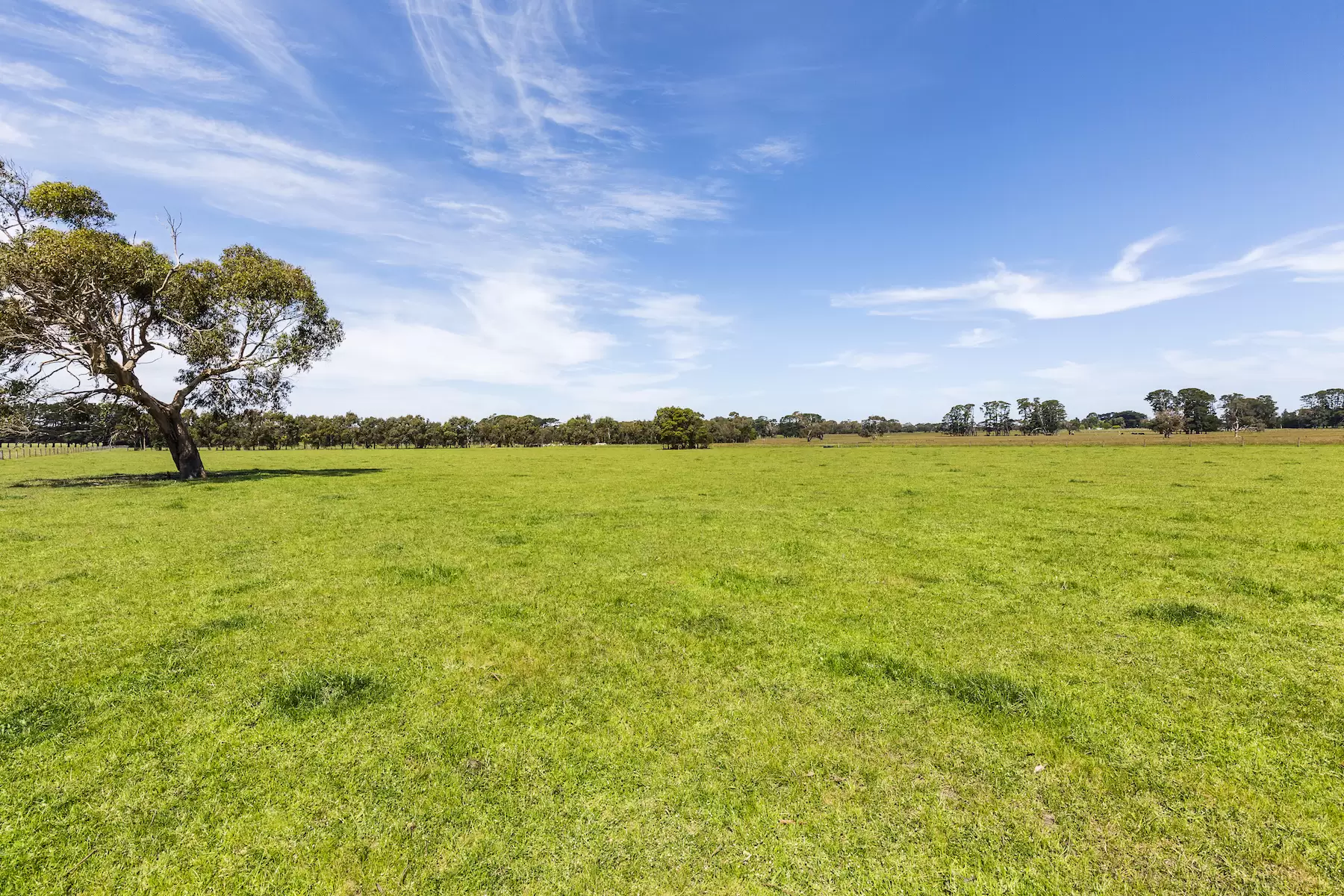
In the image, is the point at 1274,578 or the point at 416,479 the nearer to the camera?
the point at 1274,578

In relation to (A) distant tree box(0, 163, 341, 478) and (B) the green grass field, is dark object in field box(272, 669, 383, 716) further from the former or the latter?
(A) distant tree box(0, 163, 341, 478)

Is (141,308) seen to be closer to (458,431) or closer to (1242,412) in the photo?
(458,431)

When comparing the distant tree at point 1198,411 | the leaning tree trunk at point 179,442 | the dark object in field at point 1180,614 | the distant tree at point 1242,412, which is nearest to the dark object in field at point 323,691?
the dark object in field at point 1180,614

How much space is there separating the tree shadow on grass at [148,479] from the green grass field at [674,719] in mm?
21049

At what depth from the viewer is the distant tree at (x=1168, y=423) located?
150 m

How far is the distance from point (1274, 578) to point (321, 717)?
14984 mm

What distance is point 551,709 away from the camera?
18.6 feet

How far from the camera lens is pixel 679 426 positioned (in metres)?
103

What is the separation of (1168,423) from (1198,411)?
152 feet

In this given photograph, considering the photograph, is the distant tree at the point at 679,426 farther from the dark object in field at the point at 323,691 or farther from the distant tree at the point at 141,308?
the dark object in field at the point at 323,691

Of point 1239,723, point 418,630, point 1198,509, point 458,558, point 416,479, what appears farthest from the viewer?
point 416,479

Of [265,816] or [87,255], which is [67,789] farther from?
[87,255]

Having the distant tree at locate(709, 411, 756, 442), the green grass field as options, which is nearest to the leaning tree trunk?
the green grass field

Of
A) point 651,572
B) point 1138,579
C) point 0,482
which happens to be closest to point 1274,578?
point 1138,579
